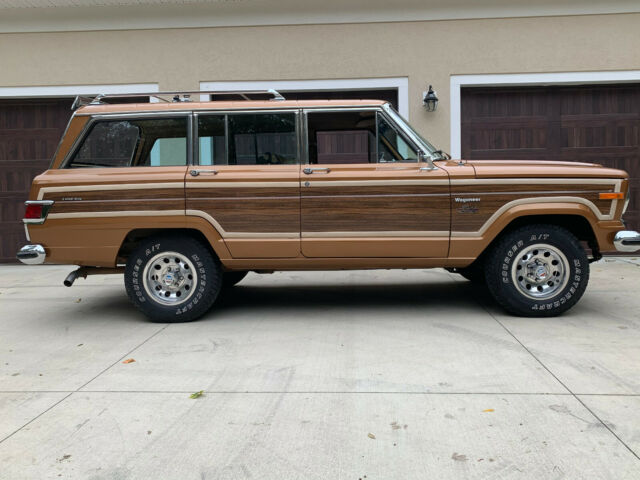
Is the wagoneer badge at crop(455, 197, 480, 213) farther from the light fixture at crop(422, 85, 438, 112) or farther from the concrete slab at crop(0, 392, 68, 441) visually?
the light fixture at crop(422, 85, 438, 112)

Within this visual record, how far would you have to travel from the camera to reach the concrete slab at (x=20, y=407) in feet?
10.1

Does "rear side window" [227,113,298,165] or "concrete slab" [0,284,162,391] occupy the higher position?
"rear side window" [227,113,298,165]

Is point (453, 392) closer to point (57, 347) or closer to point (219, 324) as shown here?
point (219, 324)

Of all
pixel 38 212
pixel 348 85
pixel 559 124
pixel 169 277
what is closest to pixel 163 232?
pixel 169 277

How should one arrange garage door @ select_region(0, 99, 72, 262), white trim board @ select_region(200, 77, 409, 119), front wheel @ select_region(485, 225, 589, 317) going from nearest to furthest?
1. front wheel @ select_region(485, 225, 589, 317)
2. white trim board @ select_region(200, 77, 409, 119)
3. garage door @ select_region(0, 99, 72, 262)

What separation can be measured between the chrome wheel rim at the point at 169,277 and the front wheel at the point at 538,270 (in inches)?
111

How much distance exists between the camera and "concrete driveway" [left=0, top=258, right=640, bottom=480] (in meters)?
2.61

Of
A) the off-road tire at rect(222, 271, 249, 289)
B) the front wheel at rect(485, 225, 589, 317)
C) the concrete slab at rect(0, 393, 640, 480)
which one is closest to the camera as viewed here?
the concrete slab at rect(0, 393, 640, 480)

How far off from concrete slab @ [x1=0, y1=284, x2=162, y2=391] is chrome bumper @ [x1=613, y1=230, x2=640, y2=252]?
4269mm

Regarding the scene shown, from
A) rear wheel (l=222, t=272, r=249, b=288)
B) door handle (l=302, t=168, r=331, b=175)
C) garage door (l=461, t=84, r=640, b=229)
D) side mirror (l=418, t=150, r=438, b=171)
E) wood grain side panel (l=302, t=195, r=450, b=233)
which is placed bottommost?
rear wheel (l=222, t=272, r=249, b=288)

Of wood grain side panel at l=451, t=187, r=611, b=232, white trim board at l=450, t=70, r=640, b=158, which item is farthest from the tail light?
white trim board at l=450, t=70, r=640, b=158

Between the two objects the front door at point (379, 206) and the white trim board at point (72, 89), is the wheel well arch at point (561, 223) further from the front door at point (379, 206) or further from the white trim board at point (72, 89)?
the white trim board at point (72, 89)

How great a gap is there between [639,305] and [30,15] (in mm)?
10429

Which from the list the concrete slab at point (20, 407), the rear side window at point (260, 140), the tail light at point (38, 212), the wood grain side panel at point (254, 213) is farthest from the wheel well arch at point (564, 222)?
the tail light at point (38, 212)
